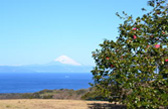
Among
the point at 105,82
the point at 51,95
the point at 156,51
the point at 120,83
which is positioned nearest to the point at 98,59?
the point at 105,82

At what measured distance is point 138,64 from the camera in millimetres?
14094

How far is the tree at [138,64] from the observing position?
45.0 ft

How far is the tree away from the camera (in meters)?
13.7

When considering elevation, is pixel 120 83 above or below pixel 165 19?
below

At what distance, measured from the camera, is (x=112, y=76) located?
14789 millimetres

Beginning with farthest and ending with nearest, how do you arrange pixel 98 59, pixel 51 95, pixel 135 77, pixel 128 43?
pixel 51 95 < pixel 98 59 < pixel 128 43 < pixel 135 77

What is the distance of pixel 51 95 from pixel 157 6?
28930mm

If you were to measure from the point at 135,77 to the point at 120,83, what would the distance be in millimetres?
867

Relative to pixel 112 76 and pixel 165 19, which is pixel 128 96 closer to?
pixel 112 76

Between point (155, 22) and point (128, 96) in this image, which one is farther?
point (155, 22)

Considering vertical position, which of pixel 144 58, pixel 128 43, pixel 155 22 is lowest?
pixel 144 58

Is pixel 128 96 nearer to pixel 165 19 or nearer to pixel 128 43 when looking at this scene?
pixel 128 43

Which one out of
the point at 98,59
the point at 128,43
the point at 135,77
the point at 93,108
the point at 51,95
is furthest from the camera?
the point at 51,95

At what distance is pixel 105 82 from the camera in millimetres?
15508
